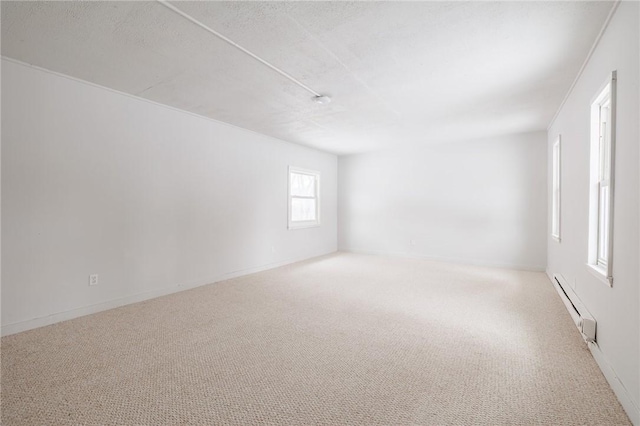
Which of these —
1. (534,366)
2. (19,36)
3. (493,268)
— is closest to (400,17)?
(534,366)

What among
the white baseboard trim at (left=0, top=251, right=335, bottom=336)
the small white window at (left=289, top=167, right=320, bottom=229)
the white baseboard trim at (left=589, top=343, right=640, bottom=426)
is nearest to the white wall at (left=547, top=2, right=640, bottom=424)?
the white baseboard trim at (left=589, top=343, right=640, bottom=426)

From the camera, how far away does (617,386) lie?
179 centimetres

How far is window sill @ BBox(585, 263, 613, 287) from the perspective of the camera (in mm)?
2004

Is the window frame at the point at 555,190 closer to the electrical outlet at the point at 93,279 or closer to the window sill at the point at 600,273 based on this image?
the window sill at the point at 600,273

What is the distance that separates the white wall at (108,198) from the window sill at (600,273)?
433 cm

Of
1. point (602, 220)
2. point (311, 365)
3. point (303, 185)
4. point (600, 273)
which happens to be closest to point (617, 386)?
point (600, 273)

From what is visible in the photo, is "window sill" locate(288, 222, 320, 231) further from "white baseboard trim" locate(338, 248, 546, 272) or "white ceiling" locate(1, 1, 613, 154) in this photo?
"white ceiling" locate(1, 1, 613, 154)

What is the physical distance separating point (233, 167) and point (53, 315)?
284 cm

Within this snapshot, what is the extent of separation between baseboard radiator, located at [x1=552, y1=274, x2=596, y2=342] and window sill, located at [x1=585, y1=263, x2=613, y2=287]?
0.34m

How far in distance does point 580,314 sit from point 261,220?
4369 millimetres

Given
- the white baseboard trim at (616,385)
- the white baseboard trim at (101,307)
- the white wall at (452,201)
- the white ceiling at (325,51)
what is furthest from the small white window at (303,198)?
the white baseboard trim at (616,385)

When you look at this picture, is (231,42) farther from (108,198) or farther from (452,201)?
(452,201)

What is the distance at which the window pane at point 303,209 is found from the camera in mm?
6312

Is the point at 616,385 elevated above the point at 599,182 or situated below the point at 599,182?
below
